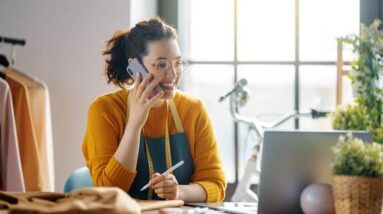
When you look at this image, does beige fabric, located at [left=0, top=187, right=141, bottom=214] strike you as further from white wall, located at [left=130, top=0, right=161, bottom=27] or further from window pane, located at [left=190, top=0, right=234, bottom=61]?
window pane, located at [left=190, top=0, right=234, bottom=61]

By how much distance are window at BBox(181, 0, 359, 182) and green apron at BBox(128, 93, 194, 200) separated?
92cm

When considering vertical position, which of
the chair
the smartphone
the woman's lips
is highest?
the smartphone

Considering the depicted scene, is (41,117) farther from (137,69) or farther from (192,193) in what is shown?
(192,193)

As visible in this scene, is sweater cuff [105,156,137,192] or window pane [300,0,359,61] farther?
window pane [300,0,359,61]

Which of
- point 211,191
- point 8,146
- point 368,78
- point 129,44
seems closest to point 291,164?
point 368,78

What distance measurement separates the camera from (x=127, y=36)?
248 cm

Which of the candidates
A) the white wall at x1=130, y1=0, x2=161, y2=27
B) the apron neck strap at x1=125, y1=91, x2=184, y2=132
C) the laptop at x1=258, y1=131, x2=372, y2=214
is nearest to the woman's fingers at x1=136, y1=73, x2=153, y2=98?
the apron neck strap at x1=125, y1=91, x2=184, y2=132

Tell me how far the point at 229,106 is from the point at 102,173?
3.55 feet

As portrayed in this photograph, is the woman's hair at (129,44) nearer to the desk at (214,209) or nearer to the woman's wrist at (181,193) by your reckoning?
the woman's wrist at (181,193)

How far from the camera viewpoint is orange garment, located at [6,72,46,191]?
9.09 feet

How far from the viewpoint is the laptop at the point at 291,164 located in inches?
66.6

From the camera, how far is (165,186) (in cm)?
211

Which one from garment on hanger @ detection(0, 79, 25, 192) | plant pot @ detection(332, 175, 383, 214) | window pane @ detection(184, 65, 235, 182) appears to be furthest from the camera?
window pane @ detection(184, 65, 235, 182)

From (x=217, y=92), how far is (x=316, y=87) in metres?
0.45
